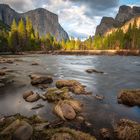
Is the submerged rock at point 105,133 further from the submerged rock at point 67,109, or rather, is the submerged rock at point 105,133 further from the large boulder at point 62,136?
the submerged rock at point 67,109

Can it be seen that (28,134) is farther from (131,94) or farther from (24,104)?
(131,94)

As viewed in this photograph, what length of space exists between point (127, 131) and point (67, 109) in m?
4.04

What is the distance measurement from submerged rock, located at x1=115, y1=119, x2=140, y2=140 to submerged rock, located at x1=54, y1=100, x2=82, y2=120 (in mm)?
2911

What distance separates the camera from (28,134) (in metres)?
8.98

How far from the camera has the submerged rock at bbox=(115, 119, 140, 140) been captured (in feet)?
31.0

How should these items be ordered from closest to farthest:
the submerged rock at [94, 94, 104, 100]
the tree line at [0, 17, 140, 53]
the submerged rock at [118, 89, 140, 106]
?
1. the submerged rock at [118, 89, 140, 106]
2. the submerged rock at [94, 94, 104, 100]
3. the tree line at [0, 17, 140, 53]

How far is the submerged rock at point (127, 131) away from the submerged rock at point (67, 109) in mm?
2911

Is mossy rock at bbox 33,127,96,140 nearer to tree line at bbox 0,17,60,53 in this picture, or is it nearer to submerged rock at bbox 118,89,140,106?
submerged rock at bbox 118,89,140,106

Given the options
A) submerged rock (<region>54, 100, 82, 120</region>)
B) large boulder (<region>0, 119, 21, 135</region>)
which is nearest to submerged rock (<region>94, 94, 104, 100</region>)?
submerged rock (<region>54, 100, 82, 120</region>)

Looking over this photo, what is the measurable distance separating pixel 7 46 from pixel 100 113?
86960mm

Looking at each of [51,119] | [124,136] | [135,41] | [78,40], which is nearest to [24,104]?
[51,119]

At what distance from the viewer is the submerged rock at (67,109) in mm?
11789

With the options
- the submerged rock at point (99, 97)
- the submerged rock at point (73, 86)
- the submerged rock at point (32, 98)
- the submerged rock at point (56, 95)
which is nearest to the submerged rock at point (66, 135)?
the submerged rock at point (56, 95)

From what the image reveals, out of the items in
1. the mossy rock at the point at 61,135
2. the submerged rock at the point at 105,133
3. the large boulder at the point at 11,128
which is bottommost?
the submerged rock at the point at 105,133
